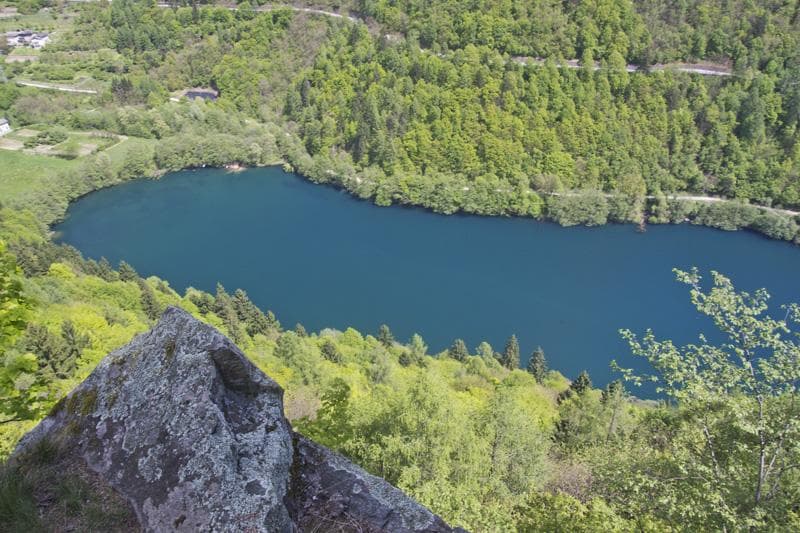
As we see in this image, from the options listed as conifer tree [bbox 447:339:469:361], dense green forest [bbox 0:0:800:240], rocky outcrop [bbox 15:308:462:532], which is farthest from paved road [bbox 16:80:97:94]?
rocky outcrop [bbox 15:308:462:532]

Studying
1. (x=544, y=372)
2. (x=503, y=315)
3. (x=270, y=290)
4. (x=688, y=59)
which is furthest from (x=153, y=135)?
(x=688, y=59)

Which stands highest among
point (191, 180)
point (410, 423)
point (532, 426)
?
point (410, 423)

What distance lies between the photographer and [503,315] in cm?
4903

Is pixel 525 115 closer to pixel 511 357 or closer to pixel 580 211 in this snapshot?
pixel 580 211

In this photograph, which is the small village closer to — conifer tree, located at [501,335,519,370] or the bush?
the bush

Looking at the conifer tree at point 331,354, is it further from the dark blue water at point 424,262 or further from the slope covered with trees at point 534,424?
the dark blue water at point 424,262

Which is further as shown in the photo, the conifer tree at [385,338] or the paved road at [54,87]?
the paved road at [54,87]

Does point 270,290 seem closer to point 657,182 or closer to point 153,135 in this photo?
point 153,135

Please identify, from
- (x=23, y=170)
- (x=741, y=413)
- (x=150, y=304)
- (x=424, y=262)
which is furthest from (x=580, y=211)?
(x=23, y=170)

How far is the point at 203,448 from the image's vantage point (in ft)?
18.1

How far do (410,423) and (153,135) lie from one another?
250 ft

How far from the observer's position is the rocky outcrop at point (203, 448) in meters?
5.30

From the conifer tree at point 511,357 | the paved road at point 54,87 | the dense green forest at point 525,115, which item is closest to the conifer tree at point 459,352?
the conifer tree at point 511,357

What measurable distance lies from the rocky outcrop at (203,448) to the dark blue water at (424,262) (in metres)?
39.0
